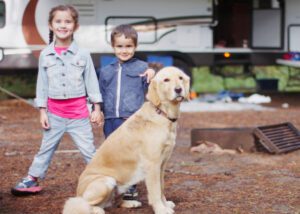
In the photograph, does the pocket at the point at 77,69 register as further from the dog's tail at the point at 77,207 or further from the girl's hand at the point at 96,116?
the dog's tail at the point at 77,207

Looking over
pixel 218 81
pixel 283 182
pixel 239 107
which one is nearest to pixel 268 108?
pixel 239 107

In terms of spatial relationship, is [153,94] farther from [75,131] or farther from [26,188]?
[26,188]

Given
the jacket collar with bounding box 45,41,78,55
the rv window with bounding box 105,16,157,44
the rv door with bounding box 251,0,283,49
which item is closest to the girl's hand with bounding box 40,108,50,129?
the jacket collar with bounding box 45,41,78,55

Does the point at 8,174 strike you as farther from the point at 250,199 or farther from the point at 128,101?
the point at 250,199

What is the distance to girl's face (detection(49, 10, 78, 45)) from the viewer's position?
175 inches

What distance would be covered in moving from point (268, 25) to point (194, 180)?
8064 millimetres

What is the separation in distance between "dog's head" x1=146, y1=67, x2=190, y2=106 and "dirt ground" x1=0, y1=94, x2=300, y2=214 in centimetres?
86

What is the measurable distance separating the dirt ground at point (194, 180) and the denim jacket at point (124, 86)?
2.33ft

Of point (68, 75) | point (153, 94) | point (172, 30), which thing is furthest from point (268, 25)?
point (153, 94)

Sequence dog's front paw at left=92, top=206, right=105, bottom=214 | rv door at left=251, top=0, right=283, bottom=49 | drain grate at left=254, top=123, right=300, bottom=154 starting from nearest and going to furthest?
1. dog's front paw at left=92, top=206, right=105, bottom=214
2. drain grate at left=254, top=123, right=300, bottom=154
3. rv door at left=251, top=0, right=283, bottom=49

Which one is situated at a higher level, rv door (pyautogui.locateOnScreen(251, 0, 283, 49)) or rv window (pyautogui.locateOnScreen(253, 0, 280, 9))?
rv window (pyautogui.locateOnScreen(253, 0, 280, 9))

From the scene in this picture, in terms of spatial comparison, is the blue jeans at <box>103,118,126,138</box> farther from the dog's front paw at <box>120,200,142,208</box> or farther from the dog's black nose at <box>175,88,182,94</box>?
the dog's black nose at <box>175,88,182,94</box>

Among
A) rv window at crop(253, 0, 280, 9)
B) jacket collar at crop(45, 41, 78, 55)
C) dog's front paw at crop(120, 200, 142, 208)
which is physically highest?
rv window at crop(253, 0, 280, 9)

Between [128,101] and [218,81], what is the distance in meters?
8.33
